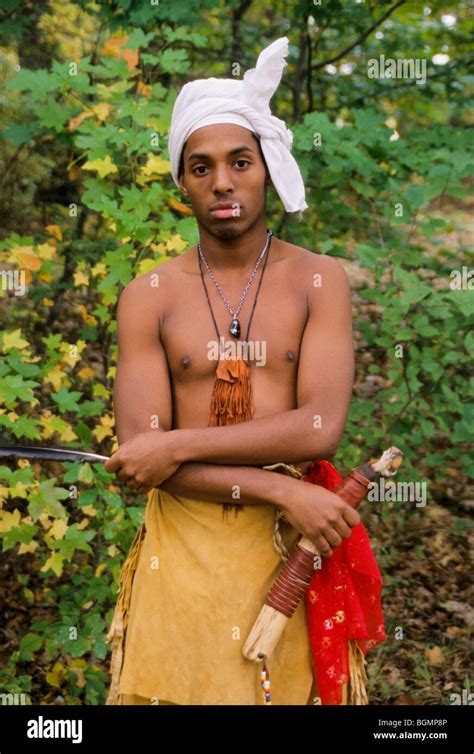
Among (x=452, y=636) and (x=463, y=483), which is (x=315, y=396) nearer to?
(x=452, y=636)

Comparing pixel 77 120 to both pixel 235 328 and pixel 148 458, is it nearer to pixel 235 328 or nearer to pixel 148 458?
pixel 235 328

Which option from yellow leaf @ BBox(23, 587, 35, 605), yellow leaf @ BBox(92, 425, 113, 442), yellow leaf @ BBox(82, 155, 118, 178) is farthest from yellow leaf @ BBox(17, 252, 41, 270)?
yellow leaf @ BBox(23, 587, 35, 605)

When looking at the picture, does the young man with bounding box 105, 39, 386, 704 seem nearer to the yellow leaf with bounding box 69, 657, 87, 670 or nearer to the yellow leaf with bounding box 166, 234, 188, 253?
the yellow leaf with bounding box 166, 234, 188, 253

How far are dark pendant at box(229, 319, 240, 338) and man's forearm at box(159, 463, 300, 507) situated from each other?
29 centimetres

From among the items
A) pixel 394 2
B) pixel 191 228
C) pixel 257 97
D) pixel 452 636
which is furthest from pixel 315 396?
pixel 394 2

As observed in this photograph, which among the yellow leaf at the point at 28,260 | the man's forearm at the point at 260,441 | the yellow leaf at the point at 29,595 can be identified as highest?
the yellow leaf at the point at 28,260

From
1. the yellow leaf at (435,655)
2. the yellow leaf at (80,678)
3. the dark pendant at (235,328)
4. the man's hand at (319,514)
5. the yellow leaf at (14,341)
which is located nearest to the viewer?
the man's hand at (319,514)

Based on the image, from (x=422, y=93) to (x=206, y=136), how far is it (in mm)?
3312

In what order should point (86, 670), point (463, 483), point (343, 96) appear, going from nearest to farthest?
point (86, 670)
point (463, 483)
point (343, 96)

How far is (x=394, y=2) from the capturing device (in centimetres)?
536

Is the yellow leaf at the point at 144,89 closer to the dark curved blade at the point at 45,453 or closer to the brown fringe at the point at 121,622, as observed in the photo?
the dark curved blade at the point at 45,453

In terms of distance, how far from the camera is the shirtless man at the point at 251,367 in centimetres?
204

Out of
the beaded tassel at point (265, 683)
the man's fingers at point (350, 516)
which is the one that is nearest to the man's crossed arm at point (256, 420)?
the man's fingers at point (350, 516)

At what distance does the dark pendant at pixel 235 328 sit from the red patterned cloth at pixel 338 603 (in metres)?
0.36
